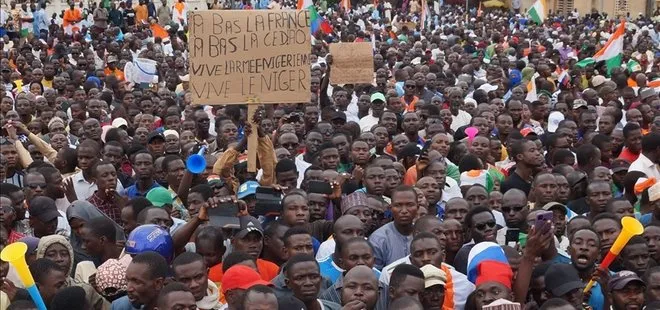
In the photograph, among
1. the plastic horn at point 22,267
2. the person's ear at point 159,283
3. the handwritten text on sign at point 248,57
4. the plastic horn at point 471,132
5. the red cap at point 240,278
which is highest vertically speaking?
the handwritten text on sign at point 248,57

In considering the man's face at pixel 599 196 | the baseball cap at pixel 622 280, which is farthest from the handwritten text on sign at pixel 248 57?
the baseball cap at pixel 622 280

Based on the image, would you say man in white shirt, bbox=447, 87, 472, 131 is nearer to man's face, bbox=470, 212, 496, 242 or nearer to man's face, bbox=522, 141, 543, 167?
man's face, bbox=522, 141, 543, 167

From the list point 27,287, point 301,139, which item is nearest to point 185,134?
point 301,139

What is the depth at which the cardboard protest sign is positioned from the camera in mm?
12945

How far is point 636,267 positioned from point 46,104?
25.5 feet

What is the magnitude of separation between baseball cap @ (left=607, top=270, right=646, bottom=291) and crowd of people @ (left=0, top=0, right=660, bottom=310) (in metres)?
0.03

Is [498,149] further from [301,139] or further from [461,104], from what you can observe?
[461,104]

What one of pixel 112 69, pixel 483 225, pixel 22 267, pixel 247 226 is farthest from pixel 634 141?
pixel 112 69

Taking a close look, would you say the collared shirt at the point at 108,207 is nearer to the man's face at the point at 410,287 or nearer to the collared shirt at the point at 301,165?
the collared shirt at the point at 301,165

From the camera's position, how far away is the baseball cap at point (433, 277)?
5492 millimetres

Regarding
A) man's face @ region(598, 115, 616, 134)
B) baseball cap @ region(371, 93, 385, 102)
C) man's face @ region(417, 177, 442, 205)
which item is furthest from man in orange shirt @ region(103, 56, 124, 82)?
man's face @ region(417, 177, 442, 205)

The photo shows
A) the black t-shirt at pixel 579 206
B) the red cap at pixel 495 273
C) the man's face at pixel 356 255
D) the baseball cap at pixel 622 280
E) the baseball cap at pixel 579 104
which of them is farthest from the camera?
the baseball cap at pixel 579 104

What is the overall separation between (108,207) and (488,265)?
301cm

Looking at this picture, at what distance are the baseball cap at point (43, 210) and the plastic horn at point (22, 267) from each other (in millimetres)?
1582
